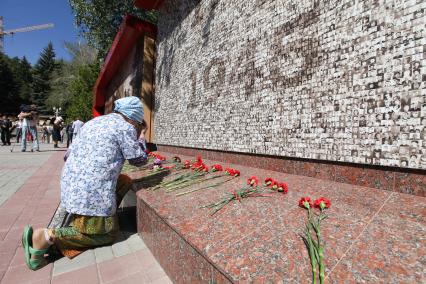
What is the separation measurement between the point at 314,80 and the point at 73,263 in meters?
2.59

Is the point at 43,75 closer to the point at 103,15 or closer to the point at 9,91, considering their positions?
the point at 9,91

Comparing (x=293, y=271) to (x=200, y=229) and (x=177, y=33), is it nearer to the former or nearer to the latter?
(x=200, y=229)

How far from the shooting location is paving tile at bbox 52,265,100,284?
89.0 inches

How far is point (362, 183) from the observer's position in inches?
84.4

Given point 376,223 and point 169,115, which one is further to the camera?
point 169,115

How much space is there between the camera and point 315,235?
58.9 inches

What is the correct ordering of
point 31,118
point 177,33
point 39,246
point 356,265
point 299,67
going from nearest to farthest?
point 356,265 → point 39,246 → point 299,67 → point 177,33 → point 31,118

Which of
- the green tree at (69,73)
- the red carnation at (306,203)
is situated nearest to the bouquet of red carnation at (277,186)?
the red carnation at (306,203)

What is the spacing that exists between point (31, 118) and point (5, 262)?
39.0ft

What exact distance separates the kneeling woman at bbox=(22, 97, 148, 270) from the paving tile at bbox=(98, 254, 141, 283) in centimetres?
35

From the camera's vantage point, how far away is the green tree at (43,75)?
76625 mm

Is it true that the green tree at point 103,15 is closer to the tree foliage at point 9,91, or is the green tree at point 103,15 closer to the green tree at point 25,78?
the tree foliage at point 9,91

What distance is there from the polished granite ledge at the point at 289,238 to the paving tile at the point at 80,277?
493 millimetres

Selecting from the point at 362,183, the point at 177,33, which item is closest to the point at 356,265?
the point at 362,183
